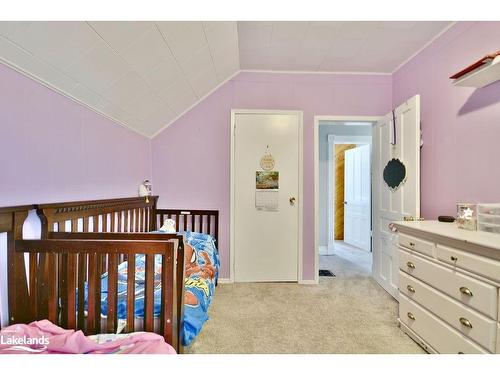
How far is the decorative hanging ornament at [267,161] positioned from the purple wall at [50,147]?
152 centimetres

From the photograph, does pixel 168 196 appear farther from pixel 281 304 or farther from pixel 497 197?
pixel 497 197

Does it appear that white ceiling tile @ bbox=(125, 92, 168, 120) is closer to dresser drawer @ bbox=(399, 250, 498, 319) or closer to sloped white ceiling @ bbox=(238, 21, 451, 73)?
sloped white ceiling @ bbox=(238, 21, 451, 73)

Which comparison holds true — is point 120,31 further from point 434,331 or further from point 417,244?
point 434,331

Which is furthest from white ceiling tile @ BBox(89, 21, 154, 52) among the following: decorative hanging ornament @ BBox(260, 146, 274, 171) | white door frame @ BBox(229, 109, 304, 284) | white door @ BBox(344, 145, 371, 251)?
white door @ BBox(344, 145, 371, 251)

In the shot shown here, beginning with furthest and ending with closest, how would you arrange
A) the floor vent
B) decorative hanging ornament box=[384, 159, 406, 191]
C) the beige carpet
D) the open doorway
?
the open doorway < the floor vent < decorative hanging ornament box=[384, 159, 406, 191] < the beige carpet

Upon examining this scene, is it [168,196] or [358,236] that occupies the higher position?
[168,196]

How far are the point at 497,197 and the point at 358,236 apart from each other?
11.3 ft

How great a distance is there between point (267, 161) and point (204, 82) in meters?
1.11

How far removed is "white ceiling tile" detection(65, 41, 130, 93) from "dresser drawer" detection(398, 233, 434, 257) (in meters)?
2.32

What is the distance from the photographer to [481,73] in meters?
1.67

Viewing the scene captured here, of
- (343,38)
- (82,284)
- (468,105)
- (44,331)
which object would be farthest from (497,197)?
(44,331)

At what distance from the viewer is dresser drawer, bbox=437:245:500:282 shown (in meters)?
1.29

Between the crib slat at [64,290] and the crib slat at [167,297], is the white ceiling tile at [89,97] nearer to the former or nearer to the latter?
the crib slat at [64,290]

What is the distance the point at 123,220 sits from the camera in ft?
7.91
